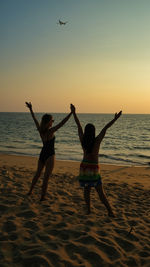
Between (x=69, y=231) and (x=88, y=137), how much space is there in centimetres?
171

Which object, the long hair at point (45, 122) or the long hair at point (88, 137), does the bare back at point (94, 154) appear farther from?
the long hair at point (45, 122)

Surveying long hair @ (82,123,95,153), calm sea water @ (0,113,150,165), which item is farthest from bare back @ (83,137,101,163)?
calm sea water @ (0,113,150,165)

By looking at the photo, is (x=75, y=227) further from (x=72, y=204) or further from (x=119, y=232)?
(x=72, y=204)

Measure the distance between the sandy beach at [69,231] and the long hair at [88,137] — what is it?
146cm

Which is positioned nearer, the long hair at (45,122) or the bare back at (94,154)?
the bare back at (94,154)

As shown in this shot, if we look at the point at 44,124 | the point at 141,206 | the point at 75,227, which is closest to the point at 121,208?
the point at 141,206

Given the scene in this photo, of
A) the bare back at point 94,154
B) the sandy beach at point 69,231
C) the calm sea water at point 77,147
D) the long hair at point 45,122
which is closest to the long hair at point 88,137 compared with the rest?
the bare back at point 94,154

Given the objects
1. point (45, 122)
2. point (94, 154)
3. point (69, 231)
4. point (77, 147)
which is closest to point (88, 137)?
point (94, 154)

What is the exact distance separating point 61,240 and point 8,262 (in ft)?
3.15

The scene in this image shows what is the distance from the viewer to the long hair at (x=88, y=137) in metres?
4.52

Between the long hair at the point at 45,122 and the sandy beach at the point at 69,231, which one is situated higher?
the long hair at the point at 45,122

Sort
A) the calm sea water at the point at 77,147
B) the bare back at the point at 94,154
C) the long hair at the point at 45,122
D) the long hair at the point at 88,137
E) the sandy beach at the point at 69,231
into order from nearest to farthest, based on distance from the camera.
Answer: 1. the sandy beach at the point at 69,231
2. the long hair at the point at 88,137
3. the bare back at the point at 94,154
4. the long hair at the point at 45,122
5. the calm sea water at the point at 77,147

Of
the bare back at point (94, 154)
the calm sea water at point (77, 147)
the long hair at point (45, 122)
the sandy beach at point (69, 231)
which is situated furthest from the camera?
the calm sea water at point (77, 147)

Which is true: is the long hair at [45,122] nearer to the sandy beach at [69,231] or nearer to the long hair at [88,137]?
the long hair at [88,137]
